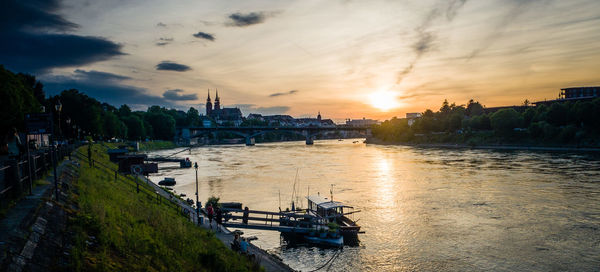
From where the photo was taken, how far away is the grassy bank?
953cm

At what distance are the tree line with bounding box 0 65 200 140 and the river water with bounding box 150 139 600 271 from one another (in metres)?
19.8

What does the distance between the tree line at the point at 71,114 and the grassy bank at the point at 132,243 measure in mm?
8421

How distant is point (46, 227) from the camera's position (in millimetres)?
9594

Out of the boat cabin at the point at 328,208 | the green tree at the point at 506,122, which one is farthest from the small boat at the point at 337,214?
the green tree at the point at 506,122

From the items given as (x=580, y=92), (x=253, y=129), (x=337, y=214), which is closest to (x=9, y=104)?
(x=337, y=214)

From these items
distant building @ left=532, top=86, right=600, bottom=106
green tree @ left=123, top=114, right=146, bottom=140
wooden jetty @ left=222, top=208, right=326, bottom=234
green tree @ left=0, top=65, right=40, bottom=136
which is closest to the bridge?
green tree @ left=123, top=114, right=146, bottom=140

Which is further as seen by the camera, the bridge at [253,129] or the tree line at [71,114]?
the bridge at [253,129]

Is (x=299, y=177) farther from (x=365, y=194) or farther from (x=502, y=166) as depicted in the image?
(x=502, y=166)

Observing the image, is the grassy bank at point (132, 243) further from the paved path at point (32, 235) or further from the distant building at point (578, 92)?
the distant building at point (578, 92)

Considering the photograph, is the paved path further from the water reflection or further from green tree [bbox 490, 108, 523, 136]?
green tree [bbox 490, 108, 523, 136]

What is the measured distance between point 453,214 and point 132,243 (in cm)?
2761

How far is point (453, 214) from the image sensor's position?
102 ft

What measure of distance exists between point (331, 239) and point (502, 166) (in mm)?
48631

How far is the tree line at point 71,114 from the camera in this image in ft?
120
